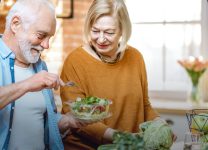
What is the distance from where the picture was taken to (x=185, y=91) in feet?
12.3

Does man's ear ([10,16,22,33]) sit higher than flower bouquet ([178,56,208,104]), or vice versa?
man's ear ([10,16,22,33])

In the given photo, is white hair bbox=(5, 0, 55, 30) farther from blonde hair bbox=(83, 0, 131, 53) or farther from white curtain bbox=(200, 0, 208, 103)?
white curtain bbox=(200, 0, 208, 103)

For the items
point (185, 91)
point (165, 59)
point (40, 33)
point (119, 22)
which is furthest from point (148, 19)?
point (40, 33)

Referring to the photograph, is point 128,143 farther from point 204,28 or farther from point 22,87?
point 204,28

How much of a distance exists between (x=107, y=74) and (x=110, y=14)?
1.00 ft

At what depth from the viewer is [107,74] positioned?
220 cm

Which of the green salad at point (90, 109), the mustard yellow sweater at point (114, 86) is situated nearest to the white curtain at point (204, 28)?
the mustard yellow sweater at point (114, 86)

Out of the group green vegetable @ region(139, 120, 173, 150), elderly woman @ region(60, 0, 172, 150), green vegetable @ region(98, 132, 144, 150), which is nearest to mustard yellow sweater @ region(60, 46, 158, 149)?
elderly woman @ region(60, 0, 172, 150)

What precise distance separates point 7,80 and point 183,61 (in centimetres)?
222

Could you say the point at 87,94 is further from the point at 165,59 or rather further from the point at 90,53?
the point at 165,59

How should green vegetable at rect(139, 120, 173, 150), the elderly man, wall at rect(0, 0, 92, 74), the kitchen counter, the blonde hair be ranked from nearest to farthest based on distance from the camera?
1. green vegetable at rect(139, 120, 173, 150)
2. the elderly man
3. the blonde hair
4. the kitchen counter
5. wall at rect(0, 0, 92, 74)

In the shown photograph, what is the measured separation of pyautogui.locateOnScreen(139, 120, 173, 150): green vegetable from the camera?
1.53 metres

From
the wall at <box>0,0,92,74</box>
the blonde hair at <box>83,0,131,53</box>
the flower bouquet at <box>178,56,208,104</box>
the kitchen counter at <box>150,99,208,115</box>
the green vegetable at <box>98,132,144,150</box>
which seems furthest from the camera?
the wall at <box>0,0,92,74</box>

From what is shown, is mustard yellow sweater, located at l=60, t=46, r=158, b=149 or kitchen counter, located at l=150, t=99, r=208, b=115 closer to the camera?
mustard yellow sweater, located at l=60, t=46, r=158, b=149
